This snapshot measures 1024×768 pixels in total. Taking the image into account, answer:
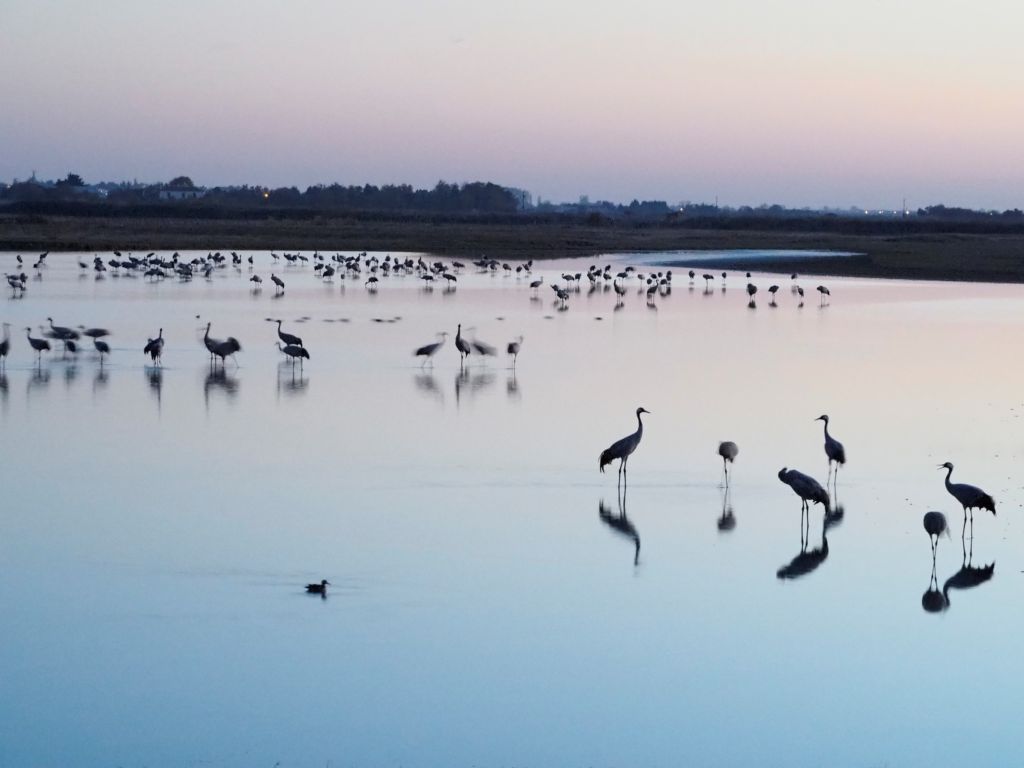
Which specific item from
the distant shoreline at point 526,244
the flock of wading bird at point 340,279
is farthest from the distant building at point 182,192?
the flock of wading bird at point 340,279

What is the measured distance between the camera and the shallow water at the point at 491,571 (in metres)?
6.47

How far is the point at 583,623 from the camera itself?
7.94 m

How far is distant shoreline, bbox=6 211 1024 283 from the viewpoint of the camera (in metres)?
47.9

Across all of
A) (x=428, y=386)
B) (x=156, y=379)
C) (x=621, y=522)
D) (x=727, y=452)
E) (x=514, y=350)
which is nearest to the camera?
(x=621, y=522)

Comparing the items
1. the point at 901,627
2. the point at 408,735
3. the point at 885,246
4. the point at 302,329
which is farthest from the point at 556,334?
the point at 885,246

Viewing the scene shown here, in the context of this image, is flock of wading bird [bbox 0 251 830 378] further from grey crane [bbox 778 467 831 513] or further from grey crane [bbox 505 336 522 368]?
grey crane [bbox 778 467 831 513]

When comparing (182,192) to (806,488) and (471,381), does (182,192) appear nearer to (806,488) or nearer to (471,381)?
(471,381)

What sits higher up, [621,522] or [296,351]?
[296,351]

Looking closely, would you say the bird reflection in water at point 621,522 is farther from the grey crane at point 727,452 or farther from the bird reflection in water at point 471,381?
the bird reflection in water at point 471,381

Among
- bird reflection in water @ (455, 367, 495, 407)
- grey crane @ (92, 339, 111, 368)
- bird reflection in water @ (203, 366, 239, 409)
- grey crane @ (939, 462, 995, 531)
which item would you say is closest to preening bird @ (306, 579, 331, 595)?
grey crane @ (939, 462, 995, 531)

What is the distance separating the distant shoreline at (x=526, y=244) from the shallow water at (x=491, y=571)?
1107 inches

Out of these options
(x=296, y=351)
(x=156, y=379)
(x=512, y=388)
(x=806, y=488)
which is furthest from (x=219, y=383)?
(x=806, y=488)

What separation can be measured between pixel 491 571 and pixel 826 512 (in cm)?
294

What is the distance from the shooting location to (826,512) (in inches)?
421
